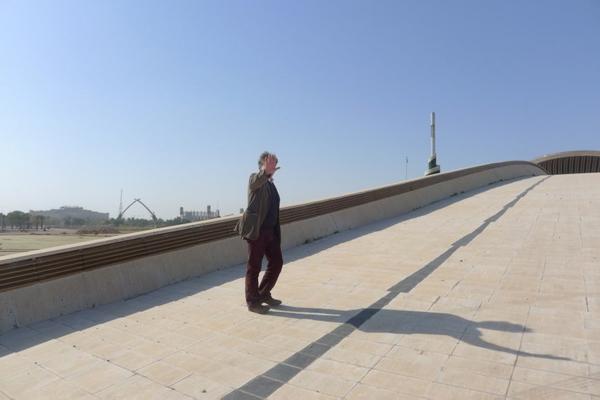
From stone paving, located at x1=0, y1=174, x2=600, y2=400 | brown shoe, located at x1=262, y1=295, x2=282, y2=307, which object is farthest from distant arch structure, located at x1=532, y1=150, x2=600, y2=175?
brown shoe, located at x1=262, y1=295, x2=282, y2=307

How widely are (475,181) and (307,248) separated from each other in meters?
14.4

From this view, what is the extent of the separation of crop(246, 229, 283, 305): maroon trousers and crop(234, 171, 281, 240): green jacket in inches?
4.1

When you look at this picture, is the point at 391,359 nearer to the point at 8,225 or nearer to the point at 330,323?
the point at 330,323

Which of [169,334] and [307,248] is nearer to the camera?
[169,334]

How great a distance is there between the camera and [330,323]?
4.32 meters

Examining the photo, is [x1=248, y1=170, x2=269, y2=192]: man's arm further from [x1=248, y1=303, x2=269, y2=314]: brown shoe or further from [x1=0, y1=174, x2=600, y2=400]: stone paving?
[x1=0, y1=174, x2=600, y2=400]: stone paving

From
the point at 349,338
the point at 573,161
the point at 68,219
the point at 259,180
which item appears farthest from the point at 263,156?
the point at 573,161

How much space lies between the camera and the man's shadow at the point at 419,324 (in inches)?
149

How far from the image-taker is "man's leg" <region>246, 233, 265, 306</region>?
183 inches

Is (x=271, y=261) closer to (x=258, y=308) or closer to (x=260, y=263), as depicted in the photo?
(x=260, y=263)

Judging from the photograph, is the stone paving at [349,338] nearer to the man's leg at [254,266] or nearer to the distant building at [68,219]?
the man's leg at [254,266]

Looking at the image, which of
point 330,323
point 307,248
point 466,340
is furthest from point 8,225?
point 466,340

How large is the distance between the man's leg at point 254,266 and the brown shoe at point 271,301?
5.8 inches

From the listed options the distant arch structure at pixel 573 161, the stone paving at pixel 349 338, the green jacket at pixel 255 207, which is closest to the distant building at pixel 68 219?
the stone paving at pixel 349 338
